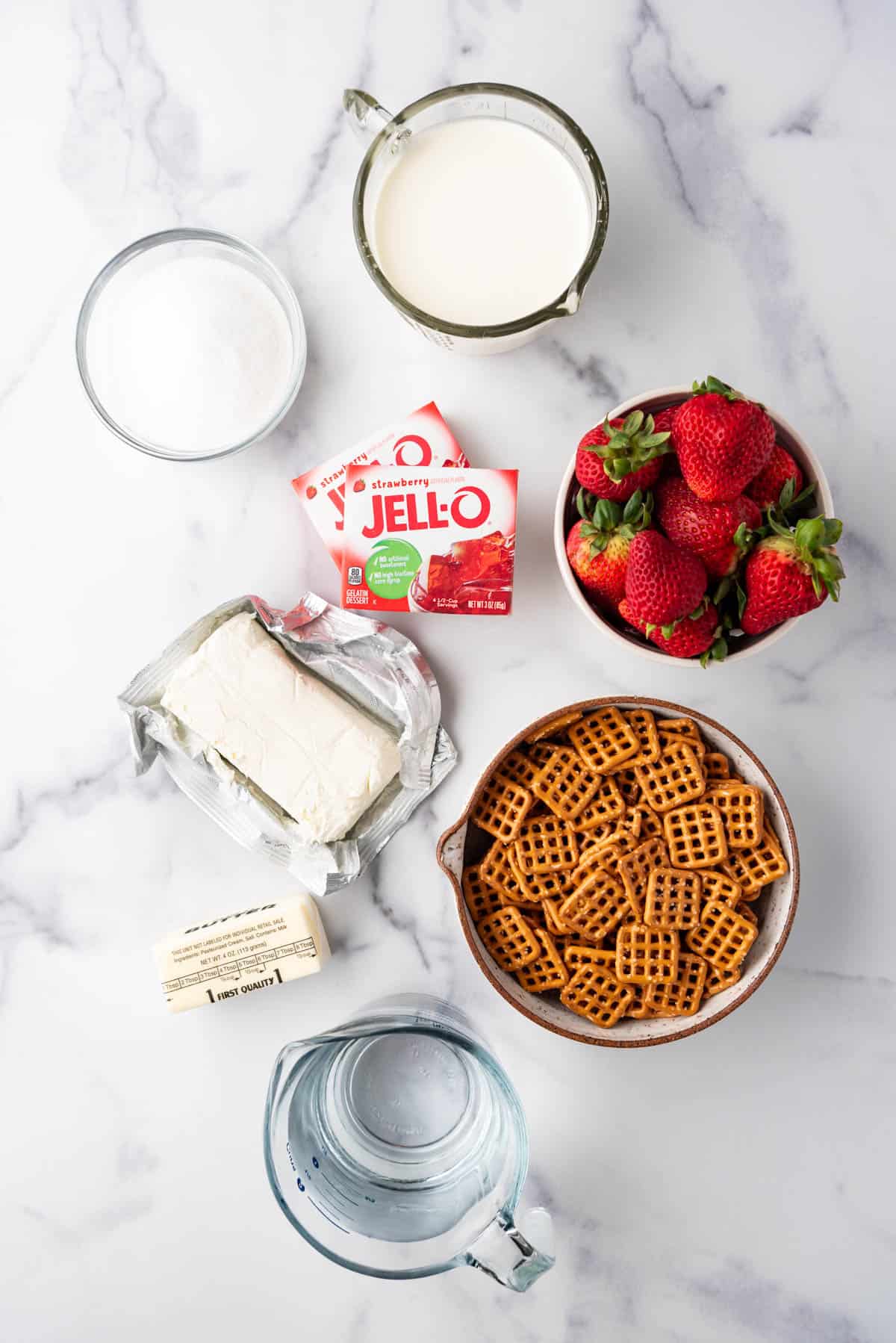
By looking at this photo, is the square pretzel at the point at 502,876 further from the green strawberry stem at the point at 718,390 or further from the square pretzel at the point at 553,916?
the green strawberry stem at the point at 718,390

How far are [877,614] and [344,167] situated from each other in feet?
2.43

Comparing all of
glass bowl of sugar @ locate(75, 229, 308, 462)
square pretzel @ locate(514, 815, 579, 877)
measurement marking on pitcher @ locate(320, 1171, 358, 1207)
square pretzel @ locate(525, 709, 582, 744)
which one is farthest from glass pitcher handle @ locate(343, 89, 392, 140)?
measurement marking on pitcher @ locate(320, 1171, 358, 1207)

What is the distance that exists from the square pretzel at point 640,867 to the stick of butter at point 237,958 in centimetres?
33

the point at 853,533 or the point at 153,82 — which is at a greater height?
the point at 153,82

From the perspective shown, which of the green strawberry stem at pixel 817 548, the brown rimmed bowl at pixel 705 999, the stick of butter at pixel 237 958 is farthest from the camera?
the stick of butter at pixel 237 958

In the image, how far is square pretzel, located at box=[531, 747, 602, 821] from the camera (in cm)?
100

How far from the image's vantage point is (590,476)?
0.91 m

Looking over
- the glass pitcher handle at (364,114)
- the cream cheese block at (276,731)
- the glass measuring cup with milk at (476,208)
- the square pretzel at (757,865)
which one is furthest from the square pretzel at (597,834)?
→ the glass pitcher handle at (364,114)

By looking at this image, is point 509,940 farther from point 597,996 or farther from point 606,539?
point 606,539

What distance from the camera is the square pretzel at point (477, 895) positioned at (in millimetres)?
1017

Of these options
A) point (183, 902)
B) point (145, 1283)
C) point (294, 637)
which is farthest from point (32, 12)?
point (145, 1283)

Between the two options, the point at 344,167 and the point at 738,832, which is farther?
the point at 344,167

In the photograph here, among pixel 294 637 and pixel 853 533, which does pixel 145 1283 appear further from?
pixel 853 533

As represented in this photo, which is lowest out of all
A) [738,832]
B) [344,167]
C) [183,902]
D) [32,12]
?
[183,902]
